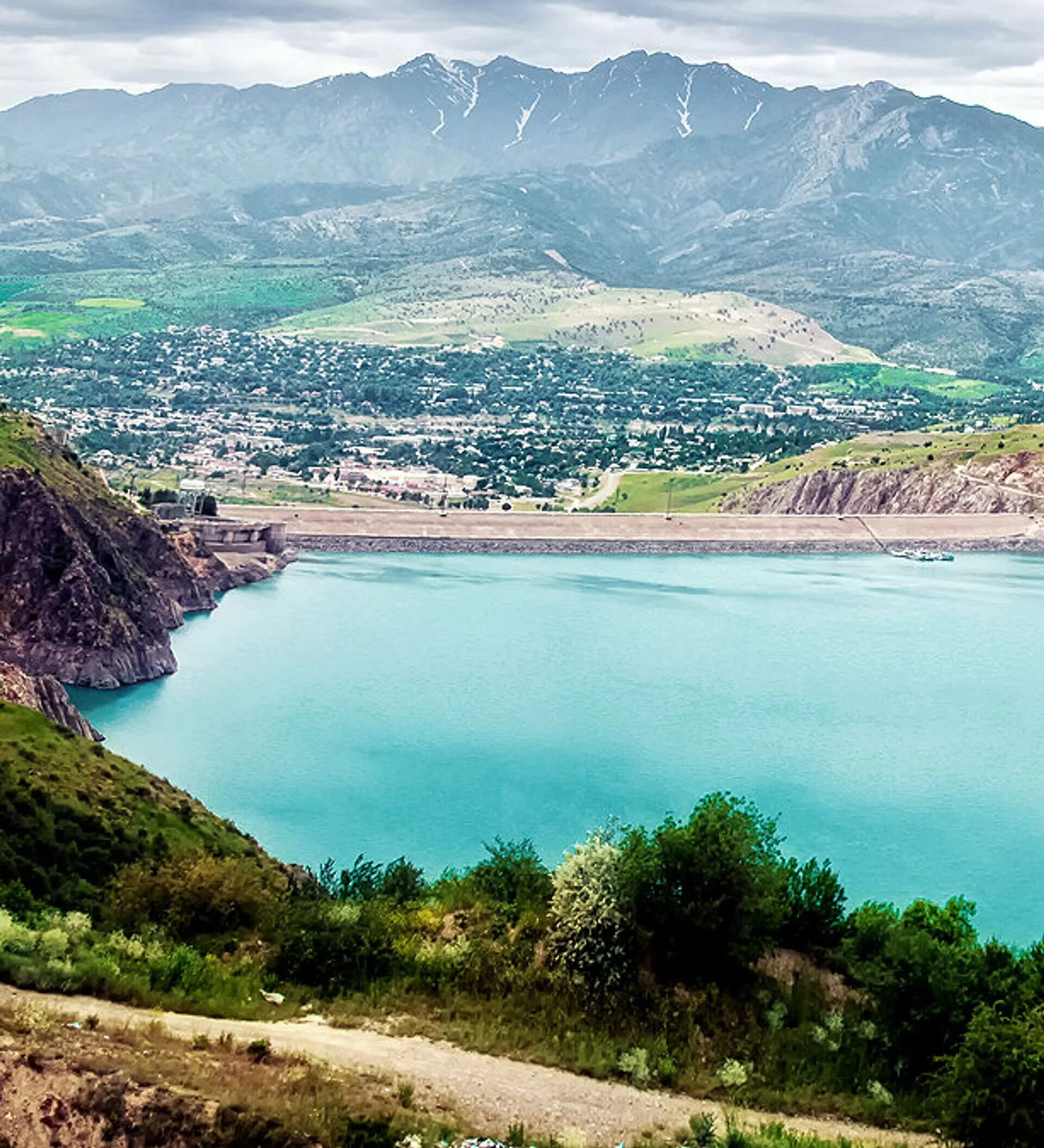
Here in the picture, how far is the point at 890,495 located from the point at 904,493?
46 centimetres

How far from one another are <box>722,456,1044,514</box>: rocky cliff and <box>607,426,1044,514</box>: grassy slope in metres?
0.83

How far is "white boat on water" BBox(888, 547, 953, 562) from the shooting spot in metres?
52.2

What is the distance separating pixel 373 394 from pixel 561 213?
97.9 meters

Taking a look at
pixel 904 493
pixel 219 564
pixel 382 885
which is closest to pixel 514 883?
pixel 382 885

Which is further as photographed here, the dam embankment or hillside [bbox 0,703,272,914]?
the dam embankment

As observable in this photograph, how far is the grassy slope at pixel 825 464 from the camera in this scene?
58.5 meters

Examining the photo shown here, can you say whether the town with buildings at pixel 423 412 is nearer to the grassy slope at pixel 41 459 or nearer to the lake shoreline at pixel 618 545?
the lake shoreline at pixel 618 545

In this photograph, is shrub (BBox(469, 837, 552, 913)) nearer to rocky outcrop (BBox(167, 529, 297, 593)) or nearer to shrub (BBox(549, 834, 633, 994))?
shrub (BBox(549, 834, 633, 994))

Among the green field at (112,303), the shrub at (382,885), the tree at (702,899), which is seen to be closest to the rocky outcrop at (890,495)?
the shrub at (382,885)

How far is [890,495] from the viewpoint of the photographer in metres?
57.1

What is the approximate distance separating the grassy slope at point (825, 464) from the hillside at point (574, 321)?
42196mm

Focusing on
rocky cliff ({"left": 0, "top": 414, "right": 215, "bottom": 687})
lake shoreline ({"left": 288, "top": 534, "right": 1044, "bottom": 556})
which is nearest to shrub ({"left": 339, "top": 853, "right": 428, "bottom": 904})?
rocky cliff ({"left": 0, "top": 414, "right": 215, "bottom": 687})

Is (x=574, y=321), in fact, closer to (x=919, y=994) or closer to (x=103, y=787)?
(x=103, y=787)

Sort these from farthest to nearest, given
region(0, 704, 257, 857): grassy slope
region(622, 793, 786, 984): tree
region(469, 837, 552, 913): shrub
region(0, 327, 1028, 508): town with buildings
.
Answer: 1. region(0, 327, 1028, 508): town with buildings
2. region(0, 704, 257, 857): grassy slope
3. region(469, 837, 552, 913): shrub
4. region(622, 793, 786, 984): tree
